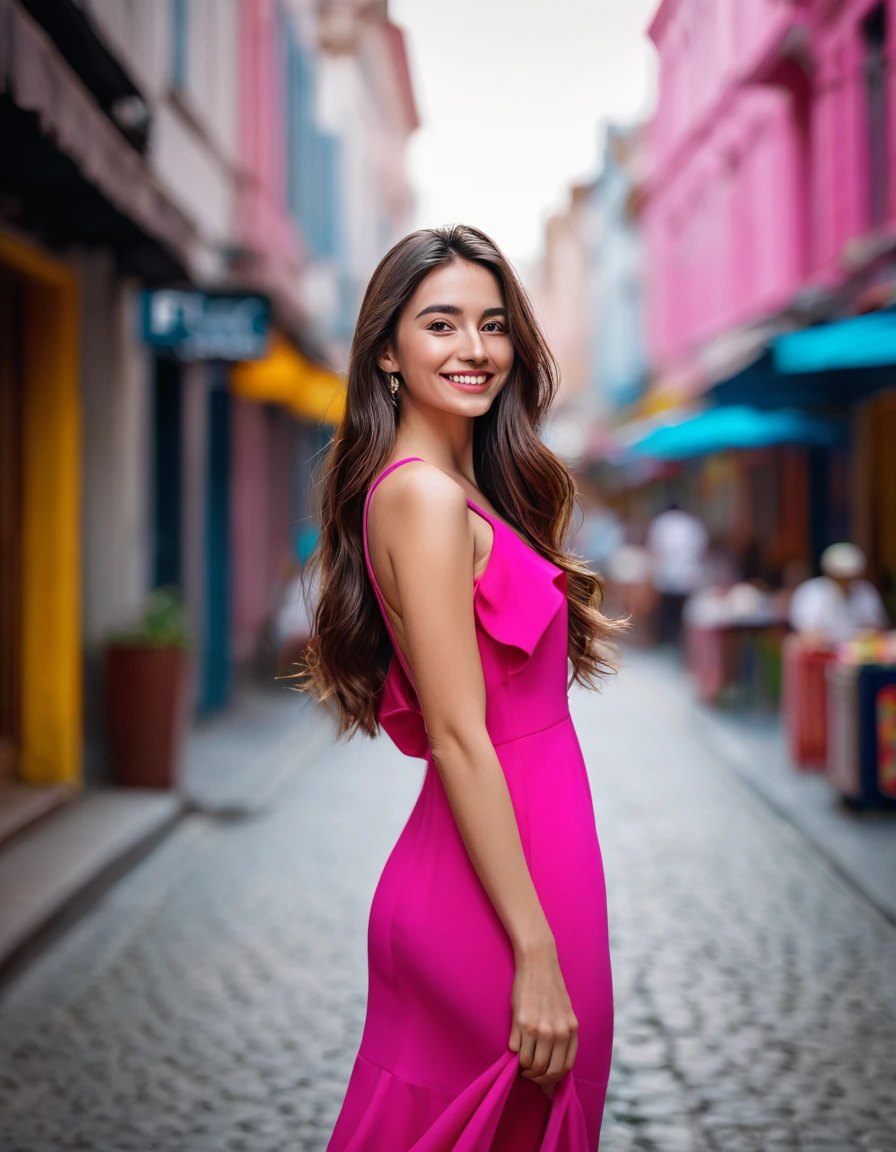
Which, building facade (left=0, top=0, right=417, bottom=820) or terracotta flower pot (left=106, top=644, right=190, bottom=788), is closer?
building facade (left=0, top=0, right=417, bottom=820)

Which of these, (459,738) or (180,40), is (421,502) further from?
(180,40)

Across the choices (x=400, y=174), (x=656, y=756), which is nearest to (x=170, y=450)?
(x=656, y=756)

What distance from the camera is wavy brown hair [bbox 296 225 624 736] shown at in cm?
203

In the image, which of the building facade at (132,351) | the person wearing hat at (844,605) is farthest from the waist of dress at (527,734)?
the person wearing hat at (844,605)

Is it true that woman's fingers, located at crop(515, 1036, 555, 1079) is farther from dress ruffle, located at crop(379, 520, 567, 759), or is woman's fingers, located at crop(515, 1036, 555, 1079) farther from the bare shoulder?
the bare shoulder

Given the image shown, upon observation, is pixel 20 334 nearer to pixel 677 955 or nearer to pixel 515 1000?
pixel 677 955

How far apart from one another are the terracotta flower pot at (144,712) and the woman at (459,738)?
5879mm

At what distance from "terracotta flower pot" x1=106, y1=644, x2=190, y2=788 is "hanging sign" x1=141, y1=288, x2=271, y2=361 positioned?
2.26 metres

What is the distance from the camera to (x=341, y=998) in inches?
183

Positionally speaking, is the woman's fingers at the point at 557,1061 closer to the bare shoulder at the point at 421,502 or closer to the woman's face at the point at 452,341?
the bare shoulder at the point at 421,502

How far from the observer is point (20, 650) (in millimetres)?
7750

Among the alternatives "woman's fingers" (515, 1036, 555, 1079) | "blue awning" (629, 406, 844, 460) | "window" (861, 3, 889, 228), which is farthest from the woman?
"window" (861, 3, 889, 228)

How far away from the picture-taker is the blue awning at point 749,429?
13.8m

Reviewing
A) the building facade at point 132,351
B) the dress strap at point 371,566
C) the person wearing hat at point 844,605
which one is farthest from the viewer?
the person wearing hat at point 844,605
